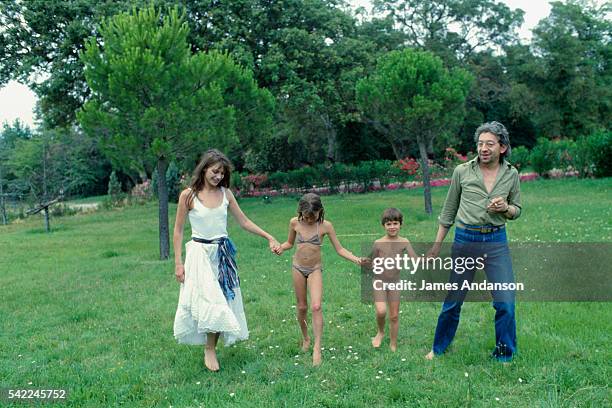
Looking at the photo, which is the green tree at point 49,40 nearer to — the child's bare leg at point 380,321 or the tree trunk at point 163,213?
the tree trunk at point 163,213

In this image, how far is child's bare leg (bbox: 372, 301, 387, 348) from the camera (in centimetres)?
466

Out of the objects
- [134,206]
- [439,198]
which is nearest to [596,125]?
[439,198]

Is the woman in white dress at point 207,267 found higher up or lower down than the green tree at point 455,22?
lower down

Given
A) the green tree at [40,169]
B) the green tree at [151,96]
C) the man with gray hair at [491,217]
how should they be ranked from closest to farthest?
the man with gray hair at [491,217] < the green tree at [151,96] < the green tree at [40,169]

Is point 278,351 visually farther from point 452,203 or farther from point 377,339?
point 452,203

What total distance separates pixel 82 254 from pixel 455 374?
969 cm

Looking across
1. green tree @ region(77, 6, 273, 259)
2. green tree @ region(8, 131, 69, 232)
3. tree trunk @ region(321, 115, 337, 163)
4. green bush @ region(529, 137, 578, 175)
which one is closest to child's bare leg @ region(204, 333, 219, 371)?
green tree @ region(77, 6, 273, 259)

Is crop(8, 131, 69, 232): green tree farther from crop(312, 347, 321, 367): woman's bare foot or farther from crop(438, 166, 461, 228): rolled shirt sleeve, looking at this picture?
crop(438, 166, 461, 228): rolled shirt sleeve

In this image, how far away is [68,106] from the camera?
65.0ft

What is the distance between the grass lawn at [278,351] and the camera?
12.2 ft

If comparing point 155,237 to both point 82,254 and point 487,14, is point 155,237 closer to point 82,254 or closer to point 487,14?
point 82,254

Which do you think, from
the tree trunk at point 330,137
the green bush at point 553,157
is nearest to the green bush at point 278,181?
the tree trunk at point 330,137

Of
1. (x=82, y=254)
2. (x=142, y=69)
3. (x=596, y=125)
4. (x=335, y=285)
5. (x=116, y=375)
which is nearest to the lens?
(x=116, y=375)

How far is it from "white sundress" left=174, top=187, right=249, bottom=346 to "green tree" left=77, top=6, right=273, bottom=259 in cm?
582
